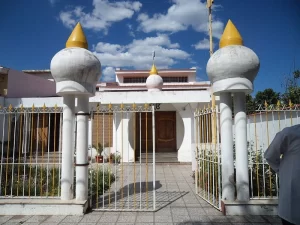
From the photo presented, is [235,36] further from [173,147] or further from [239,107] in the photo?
[173,147]

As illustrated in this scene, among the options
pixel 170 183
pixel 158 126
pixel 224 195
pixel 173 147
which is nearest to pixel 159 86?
pixel 158 126

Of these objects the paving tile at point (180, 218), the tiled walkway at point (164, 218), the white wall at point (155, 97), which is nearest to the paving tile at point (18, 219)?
the tiled walkway at point (164, 218)

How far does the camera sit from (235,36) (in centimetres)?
509

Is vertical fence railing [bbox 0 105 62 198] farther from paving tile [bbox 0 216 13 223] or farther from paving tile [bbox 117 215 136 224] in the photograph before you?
paving tile [bbox 117 215 136 224]

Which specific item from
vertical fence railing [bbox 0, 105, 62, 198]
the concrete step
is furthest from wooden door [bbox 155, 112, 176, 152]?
vertical fence railing [bbox 0, 105, 62, 198]

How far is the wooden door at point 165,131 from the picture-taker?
1319cm

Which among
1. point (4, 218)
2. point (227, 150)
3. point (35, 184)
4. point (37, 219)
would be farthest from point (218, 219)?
point (4, 218)

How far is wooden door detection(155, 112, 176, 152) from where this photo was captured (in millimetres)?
13188

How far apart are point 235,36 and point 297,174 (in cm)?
356

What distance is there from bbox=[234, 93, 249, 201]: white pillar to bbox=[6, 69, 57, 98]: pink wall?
12904 mm

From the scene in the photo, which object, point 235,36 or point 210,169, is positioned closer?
point 235,36

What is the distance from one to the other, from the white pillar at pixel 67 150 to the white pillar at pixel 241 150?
341cm

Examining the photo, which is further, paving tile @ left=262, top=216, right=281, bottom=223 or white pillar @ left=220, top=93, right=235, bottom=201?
white pillar @ left=220, top=93, right=235, bottom=201

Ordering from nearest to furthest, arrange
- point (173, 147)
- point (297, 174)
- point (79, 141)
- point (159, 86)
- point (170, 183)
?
point (297, 174)
point (79, 141)
point (170, 183)
point (159, 86)
point (173, 147)
